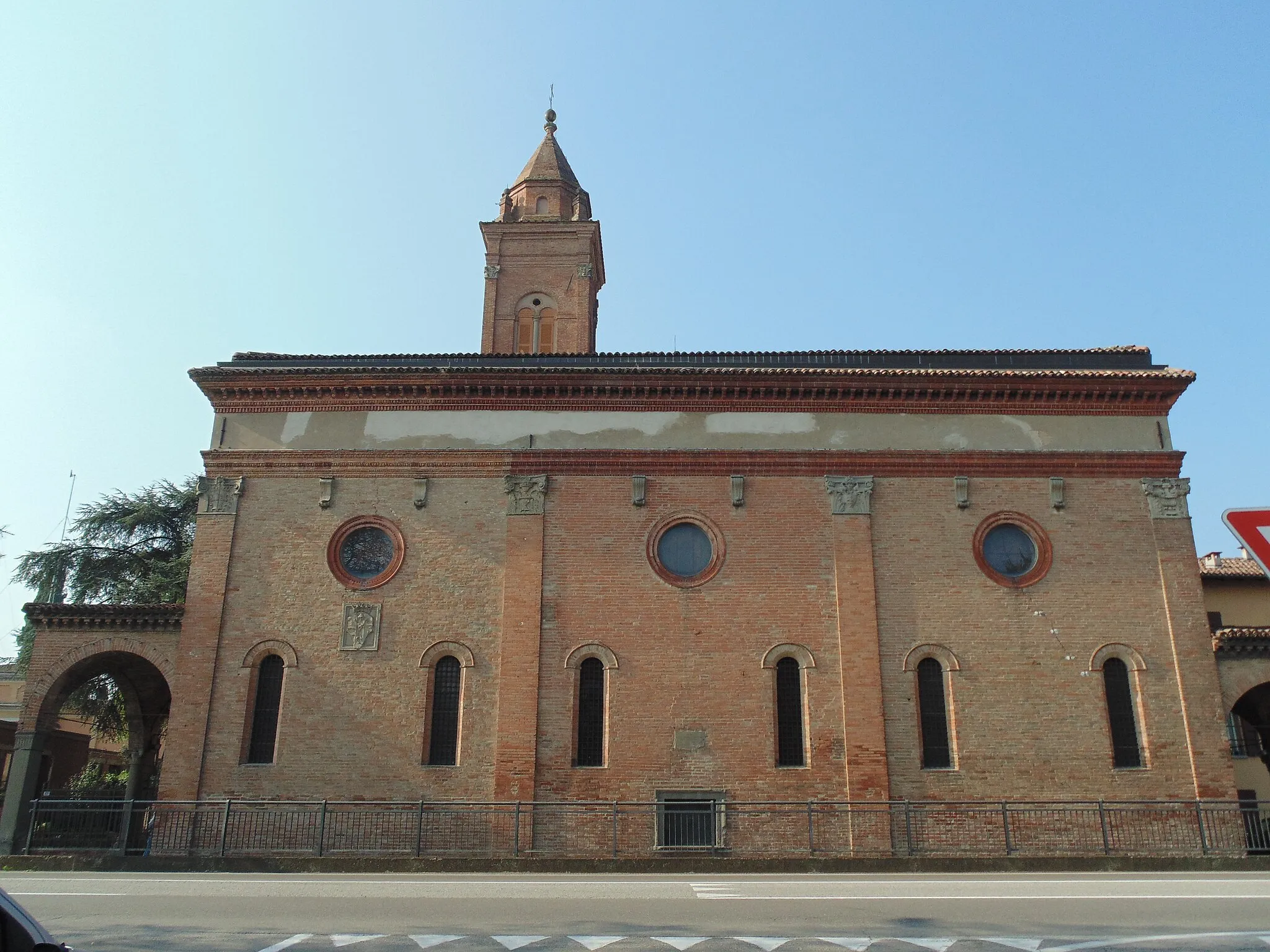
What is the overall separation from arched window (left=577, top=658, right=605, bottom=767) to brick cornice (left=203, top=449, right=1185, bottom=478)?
3882 millimetres

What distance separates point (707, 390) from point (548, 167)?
1571cm

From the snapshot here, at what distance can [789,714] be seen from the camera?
1806 centimetres

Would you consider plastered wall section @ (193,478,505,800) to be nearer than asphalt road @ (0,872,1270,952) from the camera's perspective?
No

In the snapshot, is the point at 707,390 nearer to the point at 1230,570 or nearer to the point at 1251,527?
the point at 1251,527

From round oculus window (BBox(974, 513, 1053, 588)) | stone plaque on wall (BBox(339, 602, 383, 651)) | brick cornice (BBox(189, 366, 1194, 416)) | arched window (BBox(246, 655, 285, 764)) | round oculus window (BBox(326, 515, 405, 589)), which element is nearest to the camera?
arched window (BBox(246, 655, 285, 764))

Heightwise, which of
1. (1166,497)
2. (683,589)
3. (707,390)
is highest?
(707,390)

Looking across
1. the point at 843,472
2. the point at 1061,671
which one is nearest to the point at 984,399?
the point at 843,472

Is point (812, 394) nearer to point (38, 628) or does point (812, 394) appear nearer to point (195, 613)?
point (195, 613)

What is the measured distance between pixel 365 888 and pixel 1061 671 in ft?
42.1

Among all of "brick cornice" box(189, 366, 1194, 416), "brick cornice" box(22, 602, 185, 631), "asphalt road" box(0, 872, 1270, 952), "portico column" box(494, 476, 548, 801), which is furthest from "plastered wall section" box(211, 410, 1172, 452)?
"asphalt road" box(0, 872, 1270, 952)

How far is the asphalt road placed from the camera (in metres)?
8.24

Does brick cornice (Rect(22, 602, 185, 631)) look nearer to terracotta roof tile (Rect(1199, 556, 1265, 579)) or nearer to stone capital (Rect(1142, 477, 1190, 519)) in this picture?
stone capital (Rect(1142, 477, 1190, 519))

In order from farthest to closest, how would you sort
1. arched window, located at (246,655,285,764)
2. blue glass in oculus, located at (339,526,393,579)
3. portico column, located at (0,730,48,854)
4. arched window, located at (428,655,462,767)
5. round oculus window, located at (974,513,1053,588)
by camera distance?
blue glass in oculus, located at (339,526,393,579), round oculus window, located at (974,513,1053,588), arched window, located at (246,655,285,764), arched window, located at (428,655,462,767), portico column, located at (0,730,48,854)

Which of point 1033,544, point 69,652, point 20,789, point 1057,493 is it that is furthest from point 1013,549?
point 20,789
